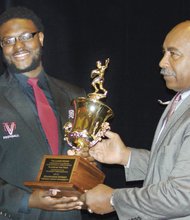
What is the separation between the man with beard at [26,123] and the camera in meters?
2.57

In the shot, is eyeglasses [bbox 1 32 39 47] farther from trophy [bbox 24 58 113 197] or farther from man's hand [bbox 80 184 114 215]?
man's hand [bbox 80 184 114 215]

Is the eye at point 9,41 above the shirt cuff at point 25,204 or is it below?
above

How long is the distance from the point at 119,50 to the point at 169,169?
1.55 metres

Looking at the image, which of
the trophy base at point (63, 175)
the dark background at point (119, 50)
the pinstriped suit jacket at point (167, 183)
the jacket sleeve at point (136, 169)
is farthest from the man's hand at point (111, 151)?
the dark background at point (119, 50)

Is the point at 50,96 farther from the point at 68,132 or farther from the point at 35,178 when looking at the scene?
the point at 35,178

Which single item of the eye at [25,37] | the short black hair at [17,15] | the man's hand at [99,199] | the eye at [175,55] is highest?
the short black hair at [17,15]

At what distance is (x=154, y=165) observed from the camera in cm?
236

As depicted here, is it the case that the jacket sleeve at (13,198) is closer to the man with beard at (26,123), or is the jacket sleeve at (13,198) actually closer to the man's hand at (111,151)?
the man with beard at (26,123)

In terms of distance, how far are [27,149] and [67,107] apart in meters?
0.36

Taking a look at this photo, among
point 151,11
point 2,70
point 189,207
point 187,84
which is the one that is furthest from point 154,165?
point 151,11

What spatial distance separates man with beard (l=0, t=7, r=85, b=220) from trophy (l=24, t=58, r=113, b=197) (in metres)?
0.08

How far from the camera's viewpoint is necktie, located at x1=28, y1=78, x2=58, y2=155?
106 inches

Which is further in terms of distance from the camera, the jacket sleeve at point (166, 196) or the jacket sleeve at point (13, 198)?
the jacket sleeve at point (13, 198)

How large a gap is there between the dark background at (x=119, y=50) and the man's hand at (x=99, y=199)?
1.26 m
